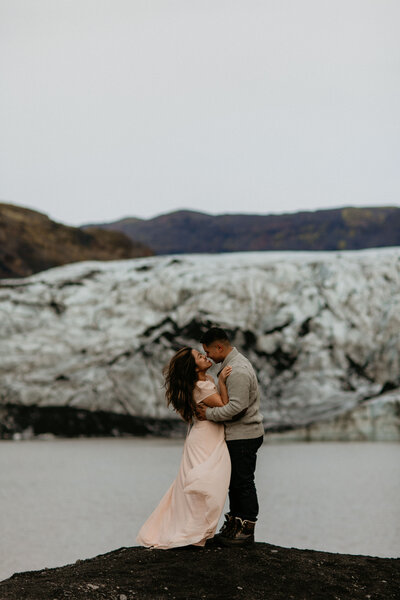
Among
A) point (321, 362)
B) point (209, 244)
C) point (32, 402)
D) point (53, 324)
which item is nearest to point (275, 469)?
point (321, 362)

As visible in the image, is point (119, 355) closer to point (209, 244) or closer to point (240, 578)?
point (240, 578)

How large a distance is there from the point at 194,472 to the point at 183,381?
411 mm

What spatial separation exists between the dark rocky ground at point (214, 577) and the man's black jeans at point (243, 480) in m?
0.17

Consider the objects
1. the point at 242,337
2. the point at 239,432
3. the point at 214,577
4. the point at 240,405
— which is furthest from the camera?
the point at 242,337

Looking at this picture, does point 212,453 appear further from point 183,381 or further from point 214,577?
point 214,577

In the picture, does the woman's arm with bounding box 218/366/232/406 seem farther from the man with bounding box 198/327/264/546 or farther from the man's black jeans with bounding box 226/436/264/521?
the man's black jeans with bounding box 226/436/264/521

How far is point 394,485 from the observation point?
22.5 feet

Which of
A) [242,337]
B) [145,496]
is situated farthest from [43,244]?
[145,496]

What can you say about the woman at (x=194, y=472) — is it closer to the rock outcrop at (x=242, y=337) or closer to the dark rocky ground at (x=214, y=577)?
the dark rocky ground at (x=214, y=577)

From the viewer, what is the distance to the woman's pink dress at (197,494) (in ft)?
11.6

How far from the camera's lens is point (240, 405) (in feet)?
11.6

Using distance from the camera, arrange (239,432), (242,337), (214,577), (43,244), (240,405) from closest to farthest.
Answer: (214,577) < (240,405) < (239,432) < (242,337) < (43,244)

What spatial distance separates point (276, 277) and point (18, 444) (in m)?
4.27

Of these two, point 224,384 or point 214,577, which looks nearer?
point 214,577
